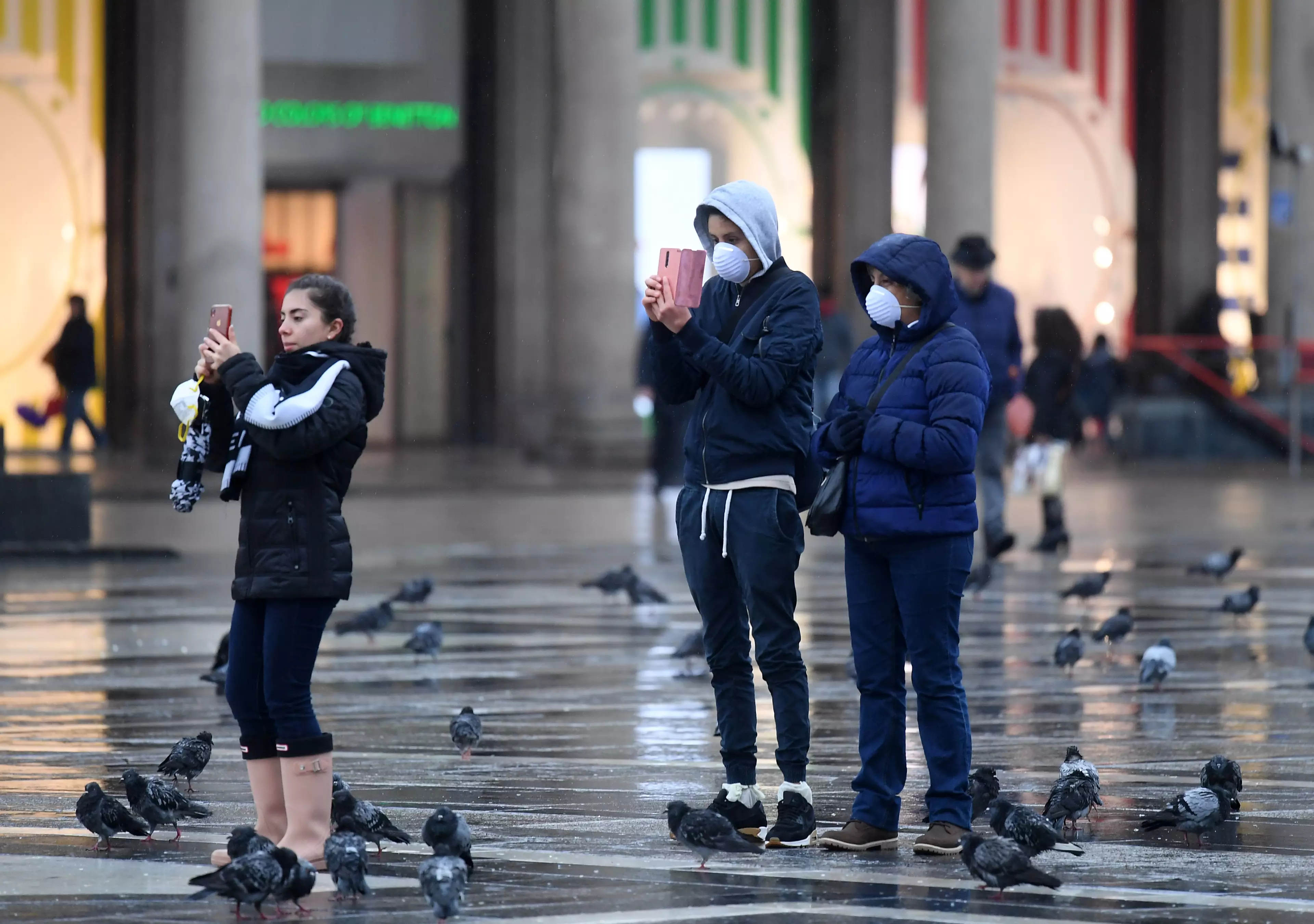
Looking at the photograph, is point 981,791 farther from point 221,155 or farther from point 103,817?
point 221,155

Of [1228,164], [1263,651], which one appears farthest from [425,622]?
[1228,164]

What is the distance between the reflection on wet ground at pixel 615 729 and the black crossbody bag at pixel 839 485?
940mm

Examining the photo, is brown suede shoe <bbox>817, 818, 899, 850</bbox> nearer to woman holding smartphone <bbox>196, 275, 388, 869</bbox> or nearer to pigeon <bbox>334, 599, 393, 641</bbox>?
woman holding smartphone <bbox>196, 275, 388, 869</bbox>

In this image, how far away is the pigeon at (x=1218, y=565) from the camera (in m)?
14.7

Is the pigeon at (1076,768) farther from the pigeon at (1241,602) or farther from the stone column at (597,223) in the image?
the stone column at (597,223)

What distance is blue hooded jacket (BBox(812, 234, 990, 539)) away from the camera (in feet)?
21.1

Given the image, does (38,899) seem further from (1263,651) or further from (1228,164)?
(1228,164)

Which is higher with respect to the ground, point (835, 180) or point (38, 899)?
point (835, 180)

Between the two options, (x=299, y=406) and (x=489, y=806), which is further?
(x=489, y=806)

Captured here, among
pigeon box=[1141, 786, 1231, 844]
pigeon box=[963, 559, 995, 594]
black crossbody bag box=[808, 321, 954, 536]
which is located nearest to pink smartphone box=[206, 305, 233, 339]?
black crossbody bag box=[808, 321, 954, 536]

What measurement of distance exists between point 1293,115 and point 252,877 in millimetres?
25691

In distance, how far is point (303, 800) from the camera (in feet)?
20.1

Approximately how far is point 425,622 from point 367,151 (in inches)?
778

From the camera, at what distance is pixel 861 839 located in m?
6.45
